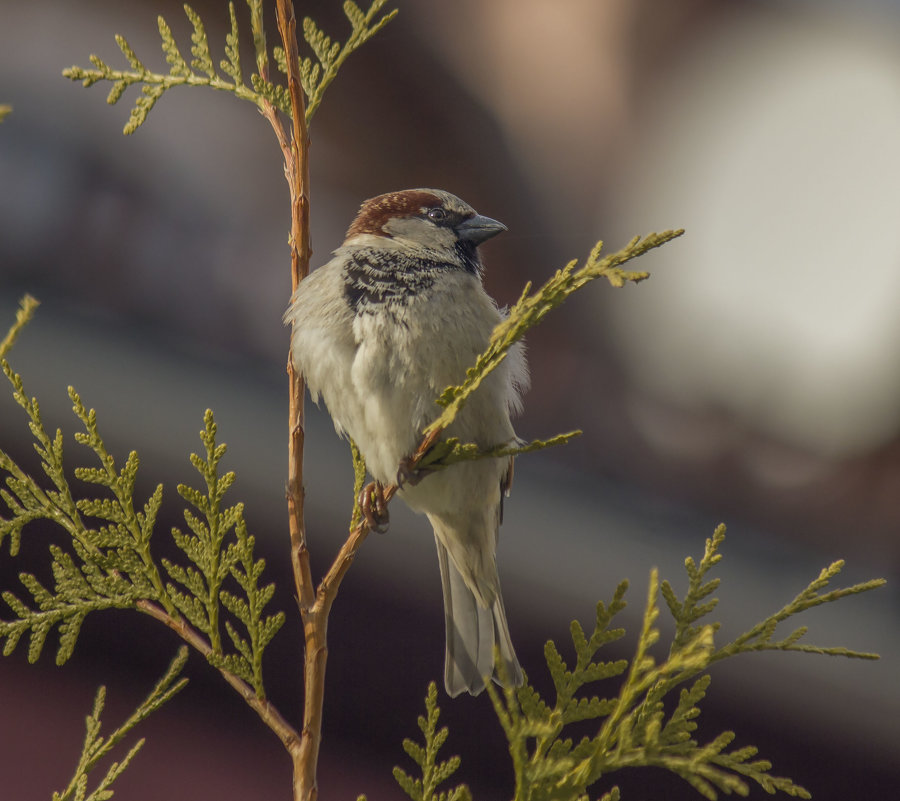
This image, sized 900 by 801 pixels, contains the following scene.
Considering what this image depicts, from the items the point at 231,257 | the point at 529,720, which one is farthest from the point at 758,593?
the point at 529,720

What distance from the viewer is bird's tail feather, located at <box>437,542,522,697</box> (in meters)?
1.40

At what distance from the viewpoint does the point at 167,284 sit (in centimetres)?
292

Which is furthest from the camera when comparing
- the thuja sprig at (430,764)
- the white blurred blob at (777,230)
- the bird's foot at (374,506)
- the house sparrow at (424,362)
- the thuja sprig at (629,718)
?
the white blurred blob at (777,230)

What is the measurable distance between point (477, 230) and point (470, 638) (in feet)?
2.03

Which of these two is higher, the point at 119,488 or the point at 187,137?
the point at 187,137

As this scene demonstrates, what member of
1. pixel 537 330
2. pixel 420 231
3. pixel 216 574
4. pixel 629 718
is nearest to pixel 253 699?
pixel 216 574

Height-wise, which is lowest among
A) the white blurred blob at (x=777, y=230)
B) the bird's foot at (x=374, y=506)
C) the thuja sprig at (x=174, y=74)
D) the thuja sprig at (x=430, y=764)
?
the thuja sprig at (x=430, y=764)

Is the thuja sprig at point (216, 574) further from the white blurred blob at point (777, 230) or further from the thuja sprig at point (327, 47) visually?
the white blurred blob at point (777, 230)

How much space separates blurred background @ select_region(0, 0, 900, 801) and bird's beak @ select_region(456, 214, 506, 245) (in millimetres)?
1023

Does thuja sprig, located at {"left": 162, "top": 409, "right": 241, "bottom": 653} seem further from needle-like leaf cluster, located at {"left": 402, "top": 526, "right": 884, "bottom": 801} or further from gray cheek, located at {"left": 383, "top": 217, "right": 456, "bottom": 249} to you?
gray cheek, located at {"left": 383, "top": 217, "right": 456, "bottom": 249}

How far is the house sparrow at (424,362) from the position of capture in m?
1.27

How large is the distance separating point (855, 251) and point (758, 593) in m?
1.34

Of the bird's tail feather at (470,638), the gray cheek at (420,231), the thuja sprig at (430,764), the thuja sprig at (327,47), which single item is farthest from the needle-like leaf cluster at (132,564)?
the gray cheek at (420,231)

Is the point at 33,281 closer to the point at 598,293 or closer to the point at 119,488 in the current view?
the point at 598,293
